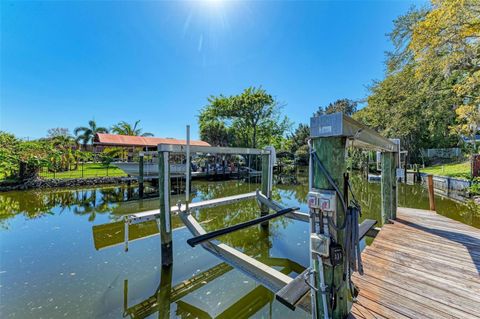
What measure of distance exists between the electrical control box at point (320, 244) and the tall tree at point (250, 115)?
2088 cm

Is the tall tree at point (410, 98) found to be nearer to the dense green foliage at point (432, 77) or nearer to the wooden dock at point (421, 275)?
the dense green foliage at point (432, 77)

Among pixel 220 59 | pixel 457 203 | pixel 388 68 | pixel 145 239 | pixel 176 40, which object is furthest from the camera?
pixel 220 59

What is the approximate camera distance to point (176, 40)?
10617 millimetres

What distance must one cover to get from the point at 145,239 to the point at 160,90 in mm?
15384

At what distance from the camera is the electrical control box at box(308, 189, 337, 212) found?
58.1 inches

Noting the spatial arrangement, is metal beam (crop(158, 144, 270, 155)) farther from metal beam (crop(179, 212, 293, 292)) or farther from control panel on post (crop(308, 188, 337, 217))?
control panel on post (crop(308, 188, 337, 217))

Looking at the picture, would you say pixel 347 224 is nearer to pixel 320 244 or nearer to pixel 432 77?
pixel 320 244

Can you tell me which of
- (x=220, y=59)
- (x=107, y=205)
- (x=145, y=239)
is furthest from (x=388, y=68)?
(x=107, y=205)

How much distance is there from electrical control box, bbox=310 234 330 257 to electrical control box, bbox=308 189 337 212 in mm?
208

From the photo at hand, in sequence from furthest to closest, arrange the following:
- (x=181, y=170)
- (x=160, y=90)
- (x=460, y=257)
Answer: (x=160, y=90)
(x=181, y=170)
(x=460, y=257)

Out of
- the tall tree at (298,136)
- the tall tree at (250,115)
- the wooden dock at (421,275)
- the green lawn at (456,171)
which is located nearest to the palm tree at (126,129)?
the tall tree at (250,115)

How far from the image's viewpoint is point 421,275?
232 centimetres

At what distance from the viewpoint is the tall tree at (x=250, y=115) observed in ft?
71.2

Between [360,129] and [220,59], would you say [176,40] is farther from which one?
[360,129]
